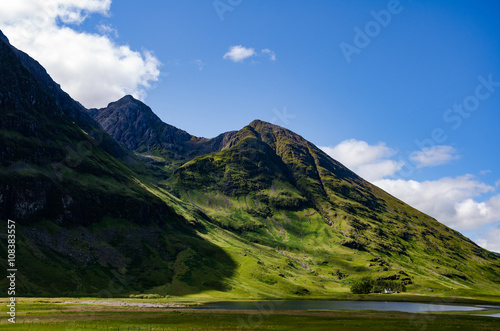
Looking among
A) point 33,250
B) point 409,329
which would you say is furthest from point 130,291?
point 409,329

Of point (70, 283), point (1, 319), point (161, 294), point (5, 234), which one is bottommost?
point (161, 294)

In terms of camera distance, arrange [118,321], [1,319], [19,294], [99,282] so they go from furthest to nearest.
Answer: [99,282], [19,294], [118,321], [1,319]

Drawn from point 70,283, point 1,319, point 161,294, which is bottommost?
point 161,294

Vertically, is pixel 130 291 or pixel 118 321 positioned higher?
pixel 118 321

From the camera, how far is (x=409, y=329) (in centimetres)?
7088

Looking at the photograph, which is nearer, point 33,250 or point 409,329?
point 409,329

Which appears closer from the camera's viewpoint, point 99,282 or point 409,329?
point 409,329

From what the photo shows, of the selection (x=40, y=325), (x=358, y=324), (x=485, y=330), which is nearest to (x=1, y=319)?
(x=40, y=325)

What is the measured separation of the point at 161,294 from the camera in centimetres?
19738

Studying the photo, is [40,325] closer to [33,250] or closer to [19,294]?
[19,294]

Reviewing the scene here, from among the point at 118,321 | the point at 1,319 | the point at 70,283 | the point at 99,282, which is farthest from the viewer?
the point at 99,282

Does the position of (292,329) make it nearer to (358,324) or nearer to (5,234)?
(358,324)

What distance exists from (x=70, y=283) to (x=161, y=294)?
1999 inches

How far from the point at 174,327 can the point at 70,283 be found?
13871 cm
